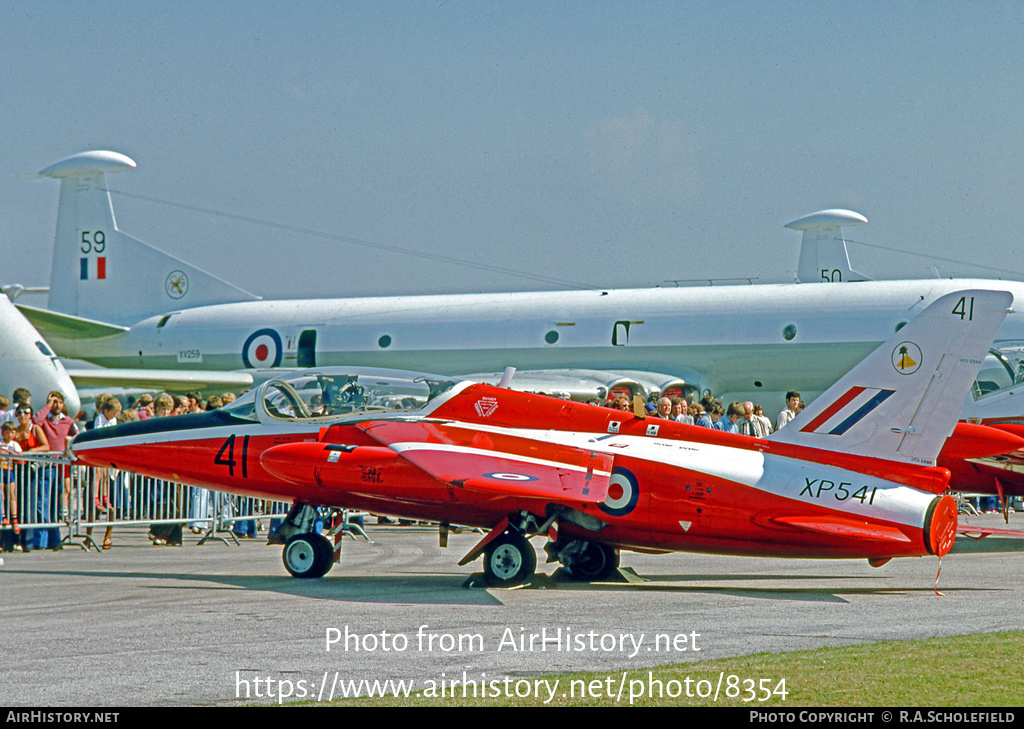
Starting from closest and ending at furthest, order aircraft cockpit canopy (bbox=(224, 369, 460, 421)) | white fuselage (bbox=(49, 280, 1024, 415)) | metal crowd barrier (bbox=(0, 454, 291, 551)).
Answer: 1. aircraft cockpit canopy (bbox=(224, 369, 460, 421))
2. metal crowd barrier (bbox=(0, 454, 291, 551))
3. white fuselage (bbox=(49, 280, 1024, 415))

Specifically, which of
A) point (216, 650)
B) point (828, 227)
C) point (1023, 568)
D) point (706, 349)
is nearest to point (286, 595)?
point (216, 650)

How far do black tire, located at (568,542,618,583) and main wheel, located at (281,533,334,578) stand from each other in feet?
7.94

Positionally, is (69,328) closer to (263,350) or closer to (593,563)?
(263,350)

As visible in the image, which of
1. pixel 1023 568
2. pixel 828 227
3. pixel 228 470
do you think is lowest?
pixel 1023 568

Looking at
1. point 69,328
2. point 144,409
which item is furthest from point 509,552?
point 69,328

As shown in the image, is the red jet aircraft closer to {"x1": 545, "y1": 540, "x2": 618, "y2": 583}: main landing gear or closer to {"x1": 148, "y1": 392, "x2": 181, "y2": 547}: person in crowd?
{"x1": 545, "y1": 540, "x2": 618, "y2": 583}: main landing gear

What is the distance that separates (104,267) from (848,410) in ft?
111

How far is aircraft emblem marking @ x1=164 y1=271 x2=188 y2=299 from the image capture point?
126ft

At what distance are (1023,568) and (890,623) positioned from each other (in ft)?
16.2

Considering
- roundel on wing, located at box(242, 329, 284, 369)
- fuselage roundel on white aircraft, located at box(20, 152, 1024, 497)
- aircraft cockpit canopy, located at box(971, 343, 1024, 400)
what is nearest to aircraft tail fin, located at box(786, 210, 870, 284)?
fuselage roundel on white aircraft, located at box(20, 152, 1024, 497)

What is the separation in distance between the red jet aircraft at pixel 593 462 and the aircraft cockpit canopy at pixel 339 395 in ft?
0.05

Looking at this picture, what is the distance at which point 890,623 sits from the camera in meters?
8.65

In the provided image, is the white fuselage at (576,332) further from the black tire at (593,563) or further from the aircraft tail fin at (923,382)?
the black tire at (593,563)
